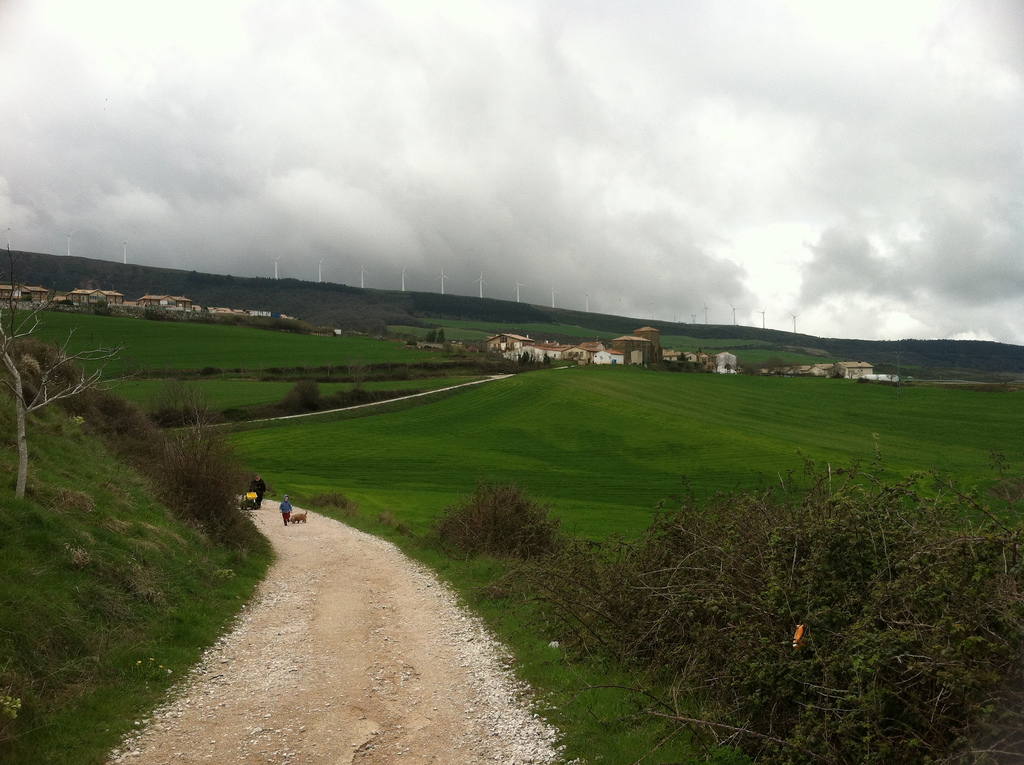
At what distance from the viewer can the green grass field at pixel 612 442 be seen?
42312 mm

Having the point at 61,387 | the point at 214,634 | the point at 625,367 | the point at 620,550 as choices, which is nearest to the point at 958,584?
the point at 620,550

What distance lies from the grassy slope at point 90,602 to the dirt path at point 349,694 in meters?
0.49

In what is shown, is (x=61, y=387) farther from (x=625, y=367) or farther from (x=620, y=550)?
(x=625, y=367)

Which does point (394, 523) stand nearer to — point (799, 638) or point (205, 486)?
point (205, 486)

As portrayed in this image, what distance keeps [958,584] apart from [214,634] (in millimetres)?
10421

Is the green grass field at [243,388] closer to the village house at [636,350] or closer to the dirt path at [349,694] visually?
the dirt path at [349,694]

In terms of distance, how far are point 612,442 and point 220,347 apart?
252 ft

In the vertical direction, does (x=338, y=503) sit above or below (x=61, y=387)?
below

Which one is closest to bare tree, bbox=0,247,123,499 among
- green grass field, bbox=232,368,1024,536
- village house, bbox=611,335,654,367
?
green grass field, bbox=232,368,1024,536

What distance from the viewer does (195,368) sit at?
9656 centimetres

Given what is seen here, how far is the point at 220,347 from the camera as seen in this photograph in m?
112

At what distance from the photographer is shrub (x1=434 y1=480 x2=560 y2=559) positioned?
1783 cm

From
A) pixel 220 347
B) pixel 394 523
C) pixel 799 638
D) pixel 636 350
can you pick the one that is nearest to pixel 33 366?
pixel 394 523

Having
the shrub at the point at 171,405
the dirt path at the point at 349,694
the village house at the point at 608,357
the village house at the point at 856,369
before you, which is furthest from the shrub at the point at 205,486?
the village house at the point at 856,369
